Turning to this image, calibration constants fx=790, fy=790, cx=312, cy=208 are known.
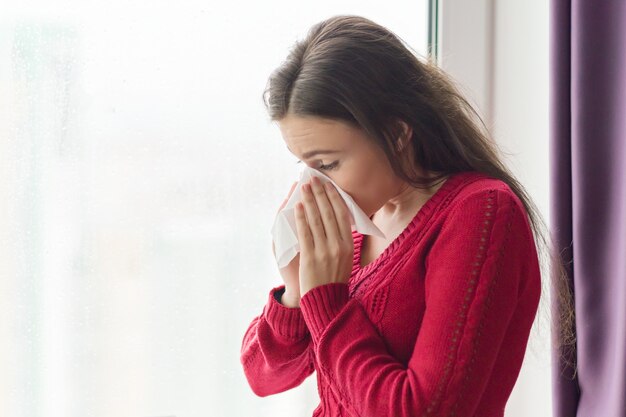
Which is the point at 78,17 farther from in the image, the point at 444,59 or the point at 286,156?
the point at 444,59

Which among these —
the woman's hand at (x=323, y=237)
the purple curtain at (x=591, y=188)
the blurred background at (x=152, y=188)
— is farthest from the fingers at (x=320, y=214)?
the blurred background at (x=152, y=188)

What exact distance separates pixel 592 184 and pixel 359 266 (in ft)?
1.46

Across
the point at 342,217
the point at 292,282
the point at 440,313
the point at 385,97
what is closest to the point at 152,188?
the point at 292,282

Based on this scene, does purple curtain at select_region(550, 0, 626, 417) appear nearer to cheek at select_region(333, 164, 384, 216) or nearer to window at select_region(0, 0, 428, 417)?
cheek at select_region(333, 164, 384, 216)

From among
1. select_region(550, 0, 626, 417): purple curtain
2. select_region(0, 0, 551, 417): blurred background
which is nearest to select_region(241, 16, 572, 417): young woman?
select_region(550, 0, 626, 417): purple curtain

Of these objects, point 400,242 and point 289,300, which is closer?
point 400,242

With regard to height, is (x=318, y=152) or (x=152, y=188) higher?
(x=318, y=152)

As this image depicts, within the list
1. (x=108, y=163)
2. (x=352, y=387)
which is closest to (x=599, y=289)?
(x=352, y=387)

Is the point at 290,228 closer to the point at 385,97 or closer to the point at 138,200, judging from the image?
the point at 385,97

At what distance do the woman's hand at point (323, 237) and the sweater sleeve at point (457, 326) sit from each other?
4.9 inches

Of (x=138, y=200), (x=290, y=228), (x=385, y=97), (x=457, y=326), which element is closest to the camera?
(x=457, y=326)

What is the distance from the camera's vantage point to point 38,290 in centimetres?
173

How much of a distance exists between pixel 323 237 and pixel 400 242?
0.41ft

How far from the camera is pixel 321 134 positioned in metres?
1.22
